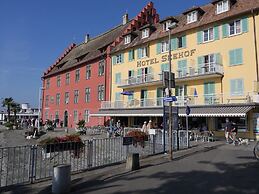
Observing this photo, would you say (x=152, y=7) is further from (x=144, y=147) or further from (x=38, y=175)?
(x=38, y=175)

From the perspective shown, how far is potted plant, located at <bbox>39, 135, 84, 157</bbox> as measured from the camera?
9.48m

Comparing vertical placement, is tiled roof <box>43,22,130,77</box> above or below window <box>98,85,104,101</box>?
above

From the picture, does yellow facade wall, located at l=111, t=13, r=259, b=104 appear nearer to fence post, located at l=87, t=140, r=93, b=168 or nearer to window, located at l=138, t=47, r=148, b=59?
window, located at l=138, t=47, r=148, b=59

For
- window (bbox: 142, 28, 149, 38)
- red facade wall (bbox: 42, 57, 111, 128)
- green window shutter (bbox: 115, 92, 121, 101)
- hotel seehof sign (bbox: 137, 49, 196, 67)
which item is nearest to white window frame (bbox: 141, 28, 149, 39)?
window (bbox: 142, 28, 149, 38)

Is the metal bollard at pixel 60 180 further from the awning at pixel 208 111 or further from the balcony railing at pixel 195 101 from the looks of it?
the balcony railing at pixel 195 101

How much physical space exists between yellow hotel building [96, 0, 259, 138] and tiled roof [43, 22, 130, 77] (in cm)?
594

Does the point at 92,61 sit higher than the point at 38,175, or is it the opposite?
the point at 92,61

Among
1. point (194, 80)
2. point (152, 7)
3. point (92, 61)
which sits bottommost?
point (194, 80)

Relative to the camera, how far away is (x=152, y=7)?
43531 mm

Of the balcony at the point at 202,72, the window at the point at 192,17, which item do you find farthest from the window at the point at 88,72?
the window at the point at 192,17

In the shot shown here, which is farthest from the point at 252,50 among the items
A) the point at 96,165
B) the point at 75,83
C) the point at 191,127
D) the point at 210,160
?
the point at 75,83

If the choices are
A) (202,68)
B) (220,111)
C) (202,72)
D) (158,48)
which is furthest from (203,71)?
(158,48)

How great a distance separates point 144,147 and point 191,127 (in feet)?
48.3

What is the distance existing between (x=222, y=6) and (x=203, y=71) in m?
6.63
